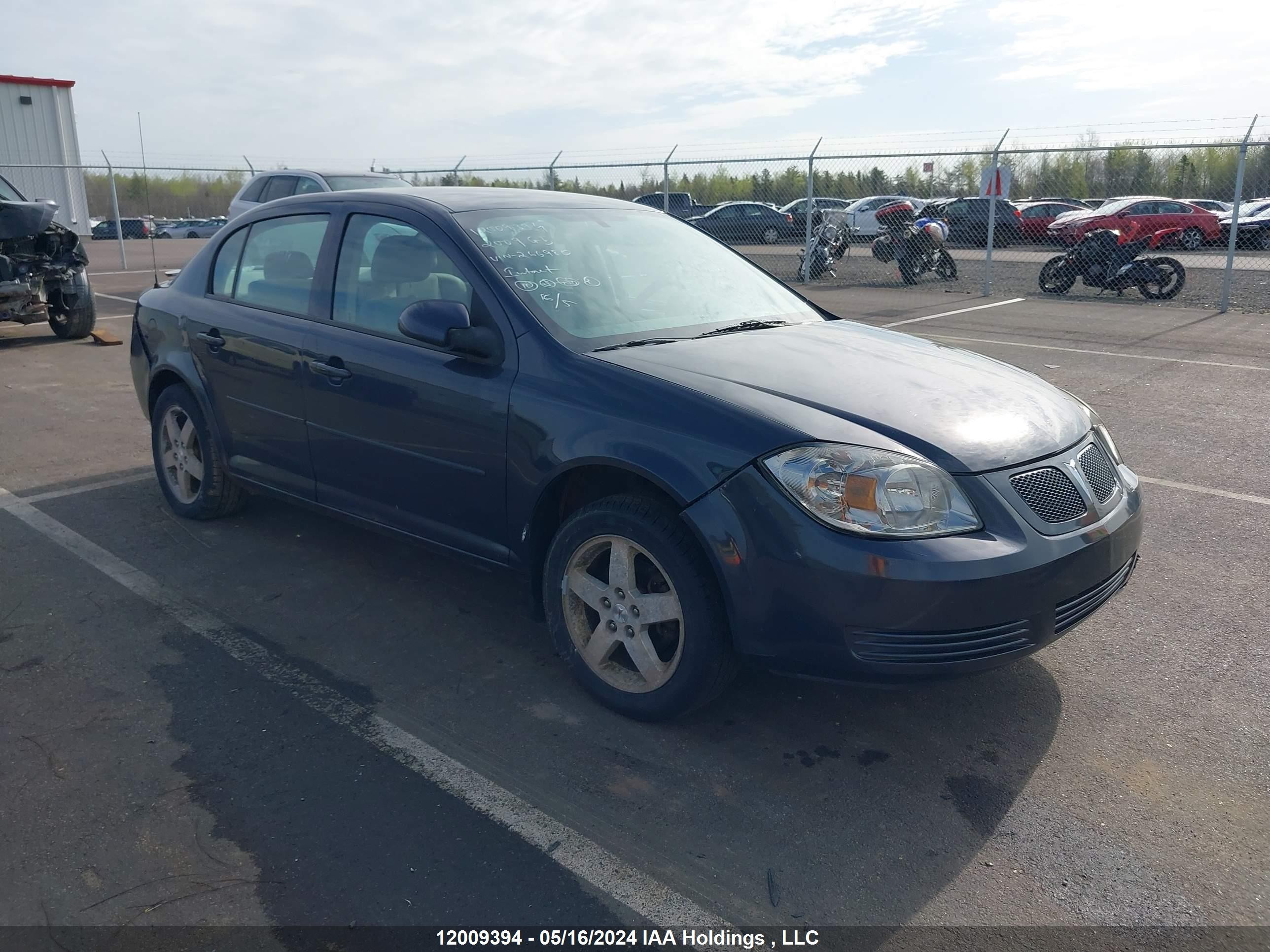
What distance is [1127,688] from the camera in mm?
3500

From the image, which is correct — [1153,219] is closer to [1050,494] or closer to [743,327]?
[743,327]

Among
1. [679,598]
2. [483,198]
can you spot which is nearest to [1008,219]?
[483,198]

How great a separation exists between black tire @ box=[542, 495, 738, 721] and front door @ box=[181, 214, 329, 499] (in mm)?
1641

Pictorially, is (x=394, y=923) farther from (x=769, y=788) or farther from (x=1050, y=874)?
(x=1050, y=874)

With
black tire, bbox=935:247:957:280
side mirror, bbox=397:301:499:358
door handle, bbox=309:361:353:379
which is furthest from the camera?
black tire, bbox=935:247:957:280

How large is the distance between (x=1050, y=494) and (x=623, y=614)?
1345 millimetres

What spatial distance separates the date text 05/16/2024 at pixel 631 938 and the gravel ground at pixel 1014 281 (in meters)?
13.1

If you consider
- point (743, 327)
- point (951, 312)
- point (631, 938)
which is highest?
point (743, 327)

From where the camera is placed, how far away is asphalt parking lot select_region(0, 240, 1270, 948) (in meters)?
2.52

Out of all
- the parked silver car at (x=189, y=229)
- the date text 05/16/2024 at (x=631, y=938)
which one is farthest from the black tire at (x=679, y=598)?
the parked silver car at (x=189, y=229)

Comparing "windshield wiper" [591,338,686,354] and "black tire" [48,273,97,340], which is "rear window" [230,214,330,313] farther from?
"black tire" [48,273,97,340]

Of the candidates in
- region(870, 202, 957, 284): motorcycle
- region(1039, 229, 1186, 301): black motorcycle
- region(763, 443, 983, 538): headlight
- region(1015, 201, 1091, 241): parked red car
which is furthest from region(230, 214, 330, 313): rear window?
region(1015, 201, 1091, 241): parked red car

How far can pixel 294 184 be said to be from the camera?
12906 millimetres

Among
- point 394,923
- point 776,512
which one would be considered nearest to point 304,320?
point 776,512
